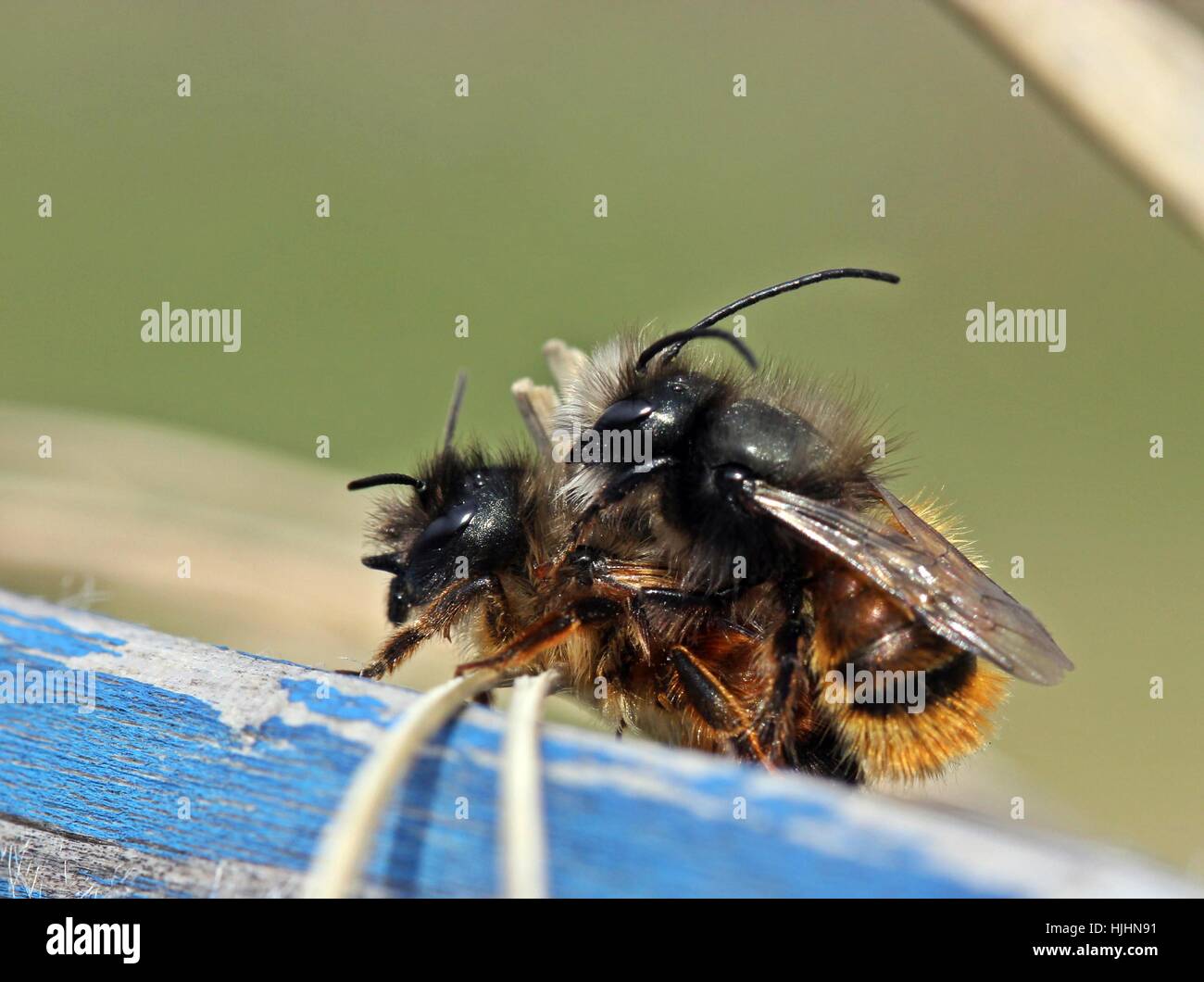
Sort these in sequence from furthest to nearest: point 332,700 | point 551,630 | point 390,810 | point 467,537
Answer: point 467,537
point 551,630
point 332,700
point 390,810

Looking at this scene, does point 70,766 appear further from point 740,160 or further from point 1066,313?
point 740,160

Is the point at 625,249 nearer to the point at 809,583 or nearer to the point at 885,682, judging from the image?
the point at 809,583

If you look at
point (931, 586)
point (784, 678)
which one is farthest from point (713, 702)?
point (931, 586)

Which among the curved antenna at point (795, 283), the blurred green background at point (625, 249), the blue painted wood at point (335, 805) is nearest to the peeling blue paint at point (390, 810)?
the blue painted wood at point (335, 805)

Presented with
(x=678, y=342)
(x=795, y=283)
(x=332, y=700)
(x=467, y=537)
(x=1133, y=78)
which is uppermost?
(x=1133, y=78)

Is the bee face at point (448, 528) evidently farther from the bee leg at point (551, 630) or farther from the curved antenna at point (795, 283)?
the curved antenna at point (795, 283)
